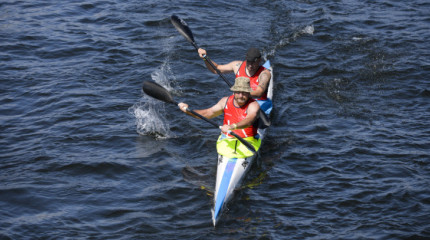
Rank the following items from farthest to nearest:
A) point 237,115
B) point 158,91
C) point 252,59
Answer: point 252,59, point 158,91, point 237,115

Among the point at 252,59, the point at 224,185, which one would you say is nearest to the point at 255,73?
the point at 252,59

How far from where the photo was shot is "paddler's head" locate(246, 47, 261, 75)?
328 inches

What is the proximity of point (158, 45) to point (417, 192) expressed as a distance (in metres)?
8.51

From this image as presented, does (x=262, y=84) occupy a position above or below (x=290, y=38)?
above

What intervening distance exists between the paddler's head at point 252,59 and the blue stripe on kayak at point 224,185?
6.41 feet

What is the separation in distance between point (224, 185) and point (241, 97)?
1397 millimetres

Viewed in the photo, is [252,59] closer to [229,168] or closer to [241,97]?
[241,97]

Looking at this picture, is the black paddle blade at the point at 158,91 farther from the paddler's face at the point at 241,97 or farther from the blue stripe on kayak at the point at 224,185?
the blue stripe on kayak at the point at 224,185

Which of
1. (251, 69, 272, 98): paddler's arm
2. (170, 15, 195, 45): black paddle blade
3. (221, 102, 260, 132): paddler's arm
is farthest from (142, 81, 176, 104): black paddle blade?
(170, 15, 195, 45): black paddle blade

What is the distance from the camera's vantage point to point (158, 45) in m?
13.5

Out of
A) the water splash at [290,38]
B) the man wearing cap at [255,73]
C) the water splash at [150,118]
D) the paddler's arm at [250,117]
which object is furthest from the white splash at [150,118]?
the water splash at [290,38]

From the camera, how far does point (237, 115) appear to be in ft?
25.2

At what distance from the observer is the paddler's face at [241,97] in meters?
7.37

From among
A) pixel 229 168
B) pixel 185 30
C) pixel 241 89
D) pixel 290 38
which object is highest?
pixel 185 30
